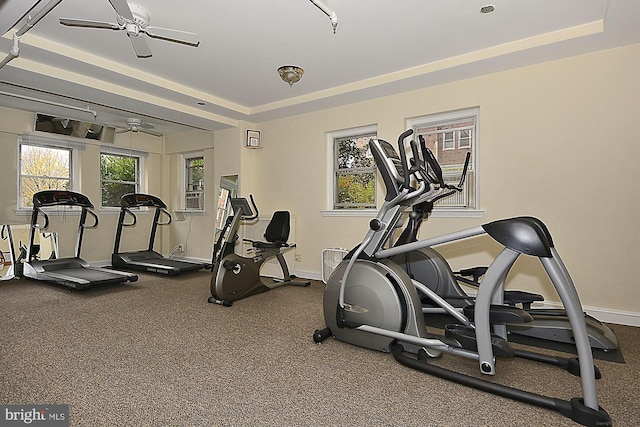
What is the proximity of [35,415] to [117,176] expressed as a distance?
18.3 feet

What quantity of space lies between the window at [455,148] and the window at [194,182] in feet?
13.4

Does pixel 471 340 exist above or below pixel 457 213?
below

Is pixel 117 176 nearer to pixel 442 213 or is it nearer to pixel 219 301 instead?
pixel 219 301

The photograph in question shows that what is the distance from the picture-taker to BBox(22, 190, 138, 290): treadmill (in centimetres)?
435

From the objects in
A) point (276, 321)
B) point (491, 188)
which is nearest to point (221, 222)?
point (276, 321)

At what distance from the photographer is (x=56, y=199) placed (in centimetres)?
489

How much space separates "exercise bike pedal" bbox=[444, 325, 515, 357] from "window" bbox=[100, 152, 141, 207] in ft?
20.5

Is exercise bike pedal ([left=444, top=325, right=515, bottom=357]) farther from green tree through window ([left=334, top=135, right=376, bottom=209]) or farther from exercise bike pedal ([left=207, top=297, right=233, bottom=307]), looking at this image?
green tree through window ([left=334, top=135, right=376, bottom=209])

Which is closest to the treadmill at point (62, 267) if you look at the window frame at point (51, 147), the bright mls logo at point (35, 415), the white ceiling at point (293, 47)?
the window frame at point (51, 147)

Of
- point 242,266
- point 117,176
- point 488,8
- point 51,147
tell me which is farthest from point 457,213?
point 51,147

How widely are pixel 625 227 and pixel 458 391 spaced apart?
2.41 m

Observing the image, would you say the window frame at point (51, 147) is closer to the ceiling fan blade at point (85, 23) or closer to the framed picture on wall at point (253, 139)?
the framed picture on wall at point (253, 139)

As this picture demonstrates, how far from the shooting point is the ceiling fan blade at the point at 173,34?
2.65m

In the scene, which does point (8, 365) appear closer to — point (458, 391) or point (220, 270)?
point (220, 270)
